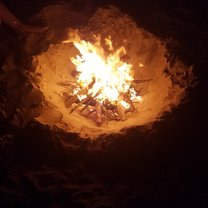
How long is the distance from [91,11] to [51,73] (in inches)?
44.5

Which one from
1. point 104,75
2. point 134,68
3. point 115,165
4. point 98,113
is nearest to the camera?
point 115,165

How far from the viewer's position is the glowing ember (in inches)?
199

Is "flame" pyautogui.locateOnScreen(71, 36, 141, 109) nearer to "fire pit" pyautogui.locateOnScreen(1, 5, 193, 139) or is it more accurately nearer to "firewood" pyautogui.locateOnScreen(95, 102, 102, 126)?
"fire pit" pyautogui.locateOnScreen(1, 5, 193, 139)

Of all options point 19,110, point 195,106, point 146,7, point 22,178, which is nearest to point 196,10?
point 146,7

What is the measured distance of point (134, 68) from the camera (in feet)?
17.5

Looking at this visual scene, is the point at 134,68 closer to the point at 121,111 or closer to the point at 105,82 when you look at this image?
the point at 105,82

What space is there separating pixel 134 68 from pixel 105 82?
1.65ft

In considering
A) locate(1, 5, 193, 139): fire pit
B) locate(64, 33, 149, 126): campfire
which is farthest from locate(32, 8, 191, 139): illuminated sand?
locate(64, 33, 149, 126): campfire

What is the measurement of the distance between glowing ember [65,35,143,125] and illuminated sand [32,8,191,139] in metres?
0.15

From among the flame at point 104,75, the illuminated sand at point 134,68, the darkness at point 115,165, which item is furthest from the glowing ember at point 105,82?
the darkness at point 115,165

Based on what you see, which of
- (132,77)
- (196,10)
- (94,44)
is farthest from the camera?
(132,77)

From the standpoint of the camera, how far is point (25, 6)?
4.53 meters

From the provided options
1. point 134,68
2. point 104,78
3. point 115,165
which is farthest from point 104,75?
point 115,165

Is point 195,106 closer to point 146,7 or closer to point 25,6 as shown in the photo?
point 146,7
